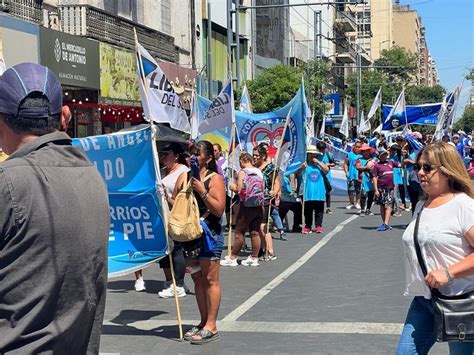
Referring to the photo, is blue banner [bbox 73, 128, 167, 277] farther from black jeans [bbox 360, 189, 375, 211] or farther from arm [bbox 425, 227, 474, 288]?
black jeans [bbox 360, 189, 375, 211]

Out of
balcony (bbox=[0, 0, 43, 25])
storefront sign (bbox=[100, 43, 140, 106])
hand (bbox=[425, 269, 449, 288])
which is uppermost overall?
balcony (bbox=[0, 0, 43, 25])

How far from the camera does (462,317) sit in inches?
178

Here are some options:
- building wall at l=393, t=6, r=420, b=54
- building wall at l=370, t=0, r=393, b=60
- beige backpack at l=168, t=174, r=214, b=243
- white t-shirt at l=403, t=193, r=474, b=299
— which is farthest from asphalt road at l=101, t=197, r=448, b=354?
building wall at l=393, t=6, r=420, b=54

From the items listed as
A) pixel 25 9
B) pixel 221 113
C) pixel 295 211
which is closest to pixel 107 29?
pixel 25 9

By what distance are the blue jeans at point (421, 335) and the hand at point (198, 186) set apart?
319 centimetres

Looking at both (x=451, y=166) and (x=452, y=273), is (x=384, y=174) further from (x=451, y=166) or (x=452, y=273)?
(x=452, y=273)

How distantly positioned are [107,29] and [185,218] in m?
19.1

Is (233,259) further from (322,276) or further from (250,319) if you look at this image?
(250,319)

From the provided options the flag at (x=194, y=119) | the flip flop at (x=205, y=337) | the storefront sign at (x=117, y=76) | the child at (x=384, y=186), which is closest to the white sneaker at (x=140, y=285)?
the flip flop at (x=205, y=337)

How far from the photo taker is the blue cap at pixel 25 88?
103 inches

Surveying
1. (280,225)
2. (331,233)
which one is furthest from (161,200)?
(331,233)

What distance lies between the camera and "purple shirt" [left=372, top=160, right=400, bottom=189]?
1675 cm

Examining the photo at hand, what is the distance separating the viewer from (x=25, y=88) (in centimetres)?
263

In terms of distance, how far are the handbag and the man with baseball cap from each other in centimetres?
237
